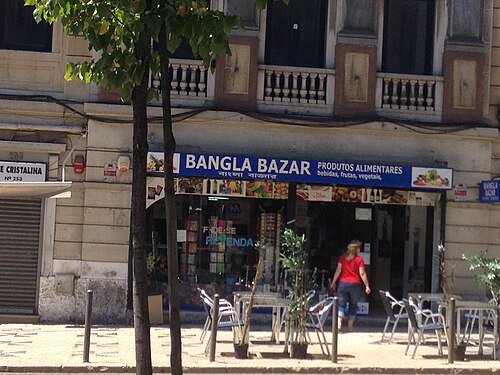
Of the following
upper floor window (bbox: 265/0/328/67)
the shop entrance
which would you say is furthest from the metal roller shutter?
upper floor window (bbox: 265/0/328/67)

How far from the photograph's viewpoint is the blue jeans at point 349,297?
1630 centimetres

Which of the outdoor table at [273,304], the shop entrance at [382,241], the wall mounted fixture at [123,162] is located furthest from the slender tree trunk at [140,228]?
the shop entrance at [382,241]

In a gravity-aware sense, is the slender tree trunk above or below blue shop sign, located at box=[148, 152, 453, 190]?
below

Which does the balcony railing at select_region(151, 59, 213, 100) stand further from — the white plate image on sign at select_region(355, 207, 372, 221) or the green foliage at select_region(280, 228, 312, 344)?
the green foliage at select_region(280, 228, 312, 344)

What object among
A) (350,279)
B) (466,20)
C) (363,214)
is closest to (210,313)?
(350,279)

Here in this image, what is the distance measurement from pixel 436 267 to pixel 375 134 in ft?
9.54

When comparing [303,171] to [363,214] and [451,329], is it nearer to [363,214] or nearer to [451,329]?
[363,214]

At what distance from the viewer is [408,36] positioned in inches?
728

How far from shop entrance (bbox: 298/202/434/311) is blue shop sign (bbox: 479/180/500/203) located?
1047 millimetres

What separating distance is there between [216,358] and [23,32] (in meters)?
8.01

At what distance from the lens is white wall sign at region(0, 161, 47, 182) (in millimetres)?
16906

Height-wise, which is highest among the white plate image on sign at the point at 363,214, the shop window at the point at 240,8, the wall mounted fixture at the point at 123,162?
the shop window at the point at 240,8

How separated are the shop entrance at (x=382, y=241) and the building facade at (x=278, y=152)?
0.03m

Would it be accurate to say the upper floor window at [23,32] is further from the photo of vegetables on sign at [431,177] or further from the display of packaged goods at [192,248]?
the photo of vegetables on sign at [431,177]
